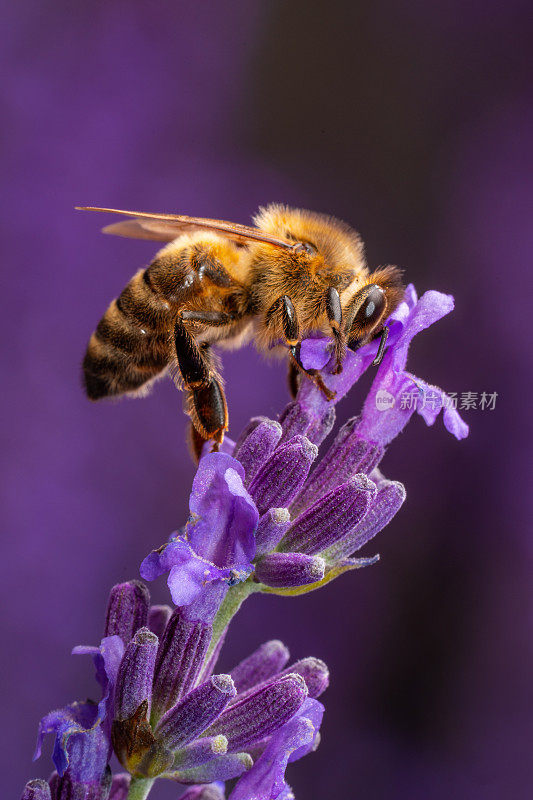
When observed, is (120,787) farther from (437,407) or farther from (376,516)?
(437,407)

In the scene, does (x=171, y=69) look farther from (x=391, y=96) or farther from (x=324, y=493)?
(x=324, y=493)

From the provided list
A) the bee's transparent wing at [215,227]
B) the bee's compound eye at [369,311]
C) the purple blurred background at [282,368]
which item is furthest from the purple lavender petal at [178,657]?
the purple blurred background at [282,368]

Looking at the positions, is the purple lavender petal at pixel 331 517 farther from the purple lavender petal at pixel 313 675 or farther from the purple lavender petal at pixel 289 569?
the purple lavender petal at pixel 313 675

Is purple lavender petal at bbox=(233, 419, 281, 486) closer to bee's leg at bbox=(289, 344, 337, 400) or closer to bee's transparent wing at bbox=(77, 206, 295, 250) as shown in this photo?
bee's leg at bbox=(289, 344, 337, 400)

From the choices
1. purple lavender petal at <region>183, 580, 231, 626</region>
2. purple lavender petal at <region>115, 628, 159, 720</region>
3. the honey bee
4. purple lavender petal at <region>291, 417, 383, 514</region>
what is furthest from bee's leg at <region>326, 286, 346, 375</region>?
purple lavender petal at <region>115, 628, 159, 720</region>

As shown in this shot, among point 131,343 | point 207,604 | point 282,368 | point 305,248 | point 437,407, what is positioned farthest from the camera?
point 282,368

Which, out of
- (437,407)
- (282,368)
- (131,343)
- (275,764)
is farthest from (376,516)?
(282,368)
